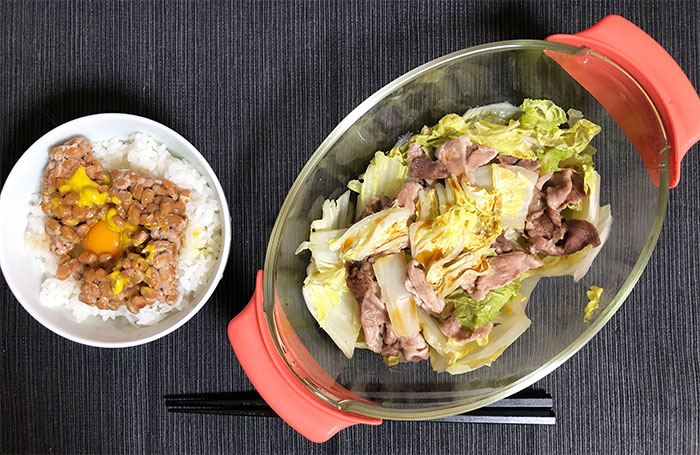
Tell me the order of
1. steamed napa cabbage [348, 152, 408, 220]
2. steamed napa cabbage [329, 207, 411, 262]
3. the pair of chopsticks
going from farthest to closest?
1. the pair of chopsticks
2. steamed napa cabbage [348, 152, 408, 220]
3. steamed napa cabbage [329, 207, 411, 262]

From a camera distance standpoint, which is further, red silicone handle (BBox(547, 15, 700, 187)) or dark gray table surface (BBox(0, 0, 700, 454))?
dark gray table surface (BBox(0, 0, 700, 454))

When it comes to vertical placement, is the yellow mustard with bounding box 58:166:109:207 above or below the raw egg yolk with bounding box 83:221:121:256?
above

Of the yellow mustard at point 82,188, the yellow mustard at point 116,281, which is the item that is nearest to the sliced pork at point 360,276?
the yellow mustard at point 116,281

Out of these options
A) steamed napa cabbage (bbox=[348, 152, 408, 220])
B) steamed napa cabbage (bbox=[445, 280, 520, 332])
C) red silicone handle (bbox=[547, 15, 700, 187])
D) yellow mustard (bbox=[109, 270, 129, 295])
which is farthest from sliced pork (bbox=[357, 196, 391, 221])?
A: yellow mustard (bbox=[109, 270, 129, 295])

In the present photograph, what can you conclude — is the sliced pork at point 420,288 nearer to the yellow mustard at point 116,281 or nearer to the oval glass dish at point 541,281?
the oval glass dish at point 541,281

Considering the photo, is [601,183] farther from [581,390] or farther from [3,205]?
[3,205]

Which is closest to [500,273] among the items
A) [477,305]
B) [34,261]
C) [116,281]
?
[477,305]

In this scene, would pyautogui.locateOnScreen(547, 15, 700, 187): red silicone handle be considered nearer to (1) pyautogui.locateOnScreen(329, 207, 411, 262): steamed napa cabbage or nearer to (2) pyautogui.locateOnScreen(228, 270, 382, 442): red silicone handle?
(1) pyautogui.locateOnScreen(329, 207, 411, 262): steamed napa cabbage
